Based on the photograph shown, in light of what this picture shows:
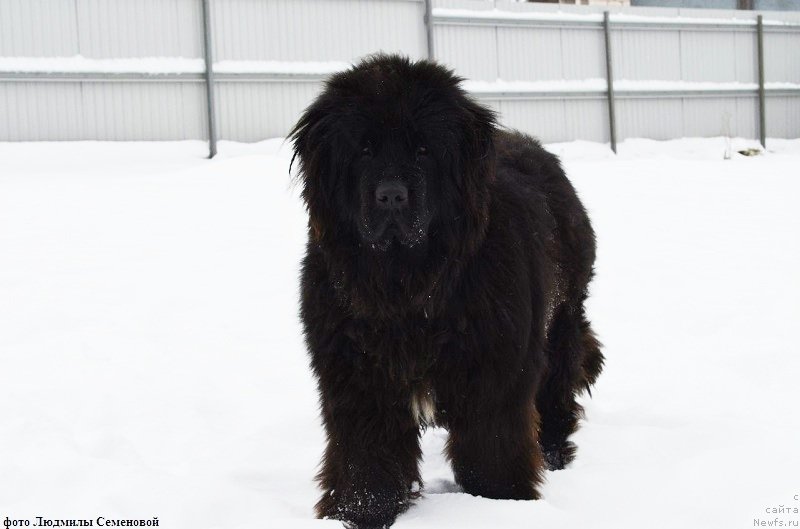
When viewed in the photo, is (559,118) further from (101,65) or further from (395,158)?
(395,158)

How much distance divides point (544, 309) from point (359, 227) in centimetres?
91

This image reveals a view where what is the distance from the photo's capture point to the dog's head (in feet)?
10.1

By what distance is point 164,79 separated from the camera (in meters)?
11.9

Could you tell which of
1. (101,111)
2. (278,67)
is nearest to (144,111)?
(101,111)

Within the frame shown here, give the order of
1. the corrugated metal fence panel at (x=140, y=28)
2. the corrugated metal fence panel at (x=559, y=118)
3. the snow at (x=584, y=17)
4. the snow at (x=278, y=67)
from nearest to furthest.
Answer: the corrugated metal fence panel at (x=140, y=28) < the snow at (x=278, y=67) < the snow at (x=584, y=17) < the corrugated metal fence panel at (x=559, y=118)

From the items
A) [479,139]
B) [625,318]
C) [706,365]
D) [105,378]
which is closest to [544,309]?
[479,139]

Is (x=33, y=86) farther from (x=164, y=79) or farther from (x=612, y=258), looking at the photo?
(x=612, y=258)

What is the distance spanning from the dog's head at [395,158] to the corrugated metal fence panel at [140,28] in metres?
9.11

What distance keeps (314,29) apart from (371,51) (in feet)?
3.10

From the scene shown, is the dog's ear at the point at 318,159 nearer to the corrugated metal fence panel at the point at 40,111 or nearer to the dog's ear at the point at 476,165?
the dog's ear at the point at 476,165

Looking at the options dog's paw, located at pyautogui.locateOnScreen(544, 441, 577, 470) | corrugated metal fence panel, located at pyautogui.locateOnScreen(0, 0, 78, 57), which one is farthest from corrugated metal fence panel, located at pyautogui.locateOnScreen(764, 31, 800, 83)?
dog's paw, located at pyautogui.locateOnScreen(544, 441, 577, 470)

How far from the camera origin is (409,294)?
3.17 m

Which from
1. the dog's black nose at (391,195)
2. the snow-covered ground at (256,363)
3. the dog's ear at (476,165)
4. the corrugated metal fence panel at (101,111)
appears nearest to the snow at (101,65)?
the corrugated metal fence panel at (101,111)

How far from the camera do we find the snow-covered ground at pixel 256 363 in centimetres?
331
